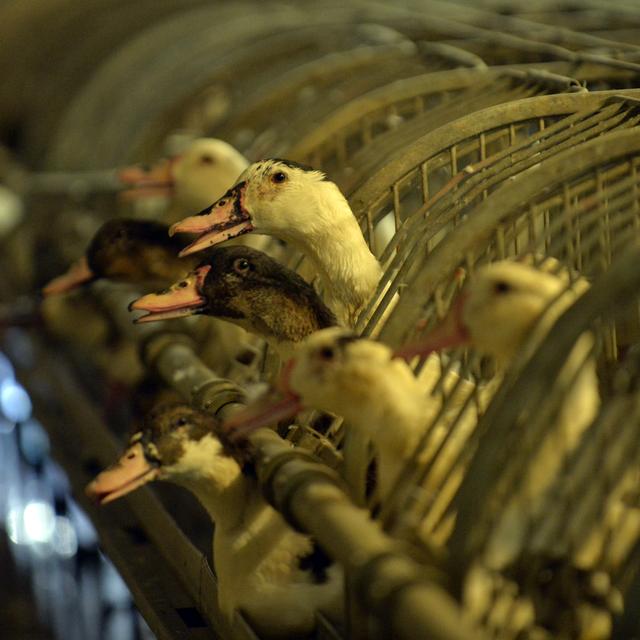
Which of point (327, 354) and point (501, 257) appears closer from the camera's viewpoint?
point (327, 354)

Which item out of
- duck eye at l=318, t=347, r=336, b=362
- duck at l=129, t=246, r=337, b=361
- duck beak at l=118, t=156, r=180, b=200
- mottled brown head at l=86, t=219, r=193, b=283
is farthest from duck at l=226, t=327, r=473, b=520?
duck beak at l=118, t=156, r=180, b=200

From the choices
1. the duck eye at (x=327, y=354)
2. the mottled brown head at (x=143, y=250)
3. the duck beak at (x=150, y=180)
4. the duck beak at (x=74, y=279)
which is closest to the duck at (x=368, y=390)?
the duck eye at (x=327, y=354)

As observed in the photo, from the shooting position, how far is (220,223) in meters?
2.68

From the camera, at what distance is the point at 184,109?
520cm

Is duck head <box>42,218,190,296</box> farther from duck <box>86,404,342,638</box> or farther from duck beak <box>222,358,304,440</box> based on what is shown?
duck beak <box>222,358,304,440</box>

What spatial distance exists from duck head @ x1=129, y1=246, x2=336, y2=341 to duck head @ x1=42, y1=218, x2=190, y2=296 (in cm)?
79

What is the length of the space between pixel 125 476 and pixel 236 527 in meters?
0.19

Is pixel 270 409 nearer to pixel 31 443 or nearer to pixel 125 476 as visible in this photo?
pixel 125 476

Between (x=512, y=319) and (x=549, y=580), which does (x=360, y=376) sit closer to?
(x=512, y=319)

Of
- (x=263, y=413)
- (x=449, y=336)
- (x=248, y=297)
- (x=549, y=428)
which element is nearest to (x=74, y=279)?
(x=248, y=297)

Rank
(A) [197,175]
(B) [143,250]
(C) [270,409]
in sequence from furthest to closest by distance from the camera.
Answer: (A) [197,175] → (B) [143,250] → (C) [270,409]

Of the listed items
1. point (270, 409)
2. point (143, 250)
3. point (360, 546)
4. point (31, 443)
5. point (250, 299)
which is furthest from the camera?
point (31, 443)

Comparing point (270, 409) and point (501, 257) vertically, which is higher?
point (501, 257)

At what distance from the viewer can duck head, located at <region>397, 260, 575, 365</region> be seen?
1.88 metres
